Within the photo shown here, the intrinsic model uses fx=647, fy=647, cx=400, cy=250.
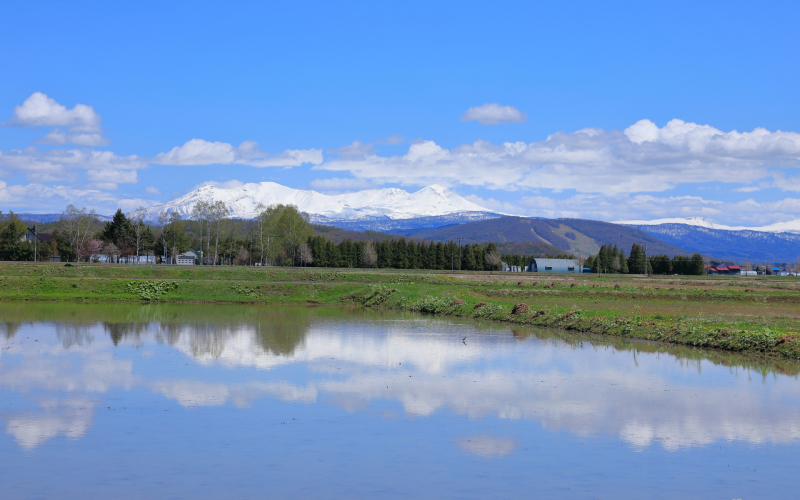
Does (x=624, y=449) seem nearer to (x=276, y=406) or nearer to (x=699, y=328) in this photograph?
(x=276, y=406)

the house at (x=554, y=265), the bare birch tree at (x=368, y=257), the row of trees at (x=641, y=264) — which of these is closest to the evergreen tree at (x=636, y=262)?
the row of trees at (x=641, y=264)

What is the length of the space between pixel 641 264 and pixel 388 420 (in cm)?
15382

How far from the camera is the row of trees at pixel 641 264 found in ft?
479

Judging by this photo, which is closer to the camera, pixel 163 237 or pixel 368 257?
pixel 163 237

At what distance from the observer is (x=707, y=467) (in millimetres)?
11828

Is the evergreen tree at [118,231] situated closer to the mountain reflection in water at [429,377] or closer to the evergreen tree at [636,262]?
the mountain reflection in water at [429,377]

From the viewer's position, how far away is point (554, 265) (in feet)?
619

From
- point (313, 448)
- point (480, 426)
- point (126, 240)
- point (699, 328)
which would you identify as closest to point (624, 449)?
point (480, 426)

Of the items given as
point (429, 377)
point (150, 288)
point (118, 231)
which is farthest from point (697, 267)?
point (429, 377)

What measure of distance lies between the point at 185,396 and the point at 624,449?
11.0 metres

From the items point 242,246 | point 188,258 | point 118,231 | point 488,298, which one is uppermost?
point 118,231

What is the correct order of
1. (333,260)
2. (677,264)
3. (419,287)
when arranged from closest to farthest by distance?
(419,287), (333,260), (677,264)

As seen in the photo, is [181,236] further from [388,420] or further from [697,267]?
[388,420]

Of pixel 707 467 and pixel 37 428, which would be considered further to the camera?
pixel 37 428
